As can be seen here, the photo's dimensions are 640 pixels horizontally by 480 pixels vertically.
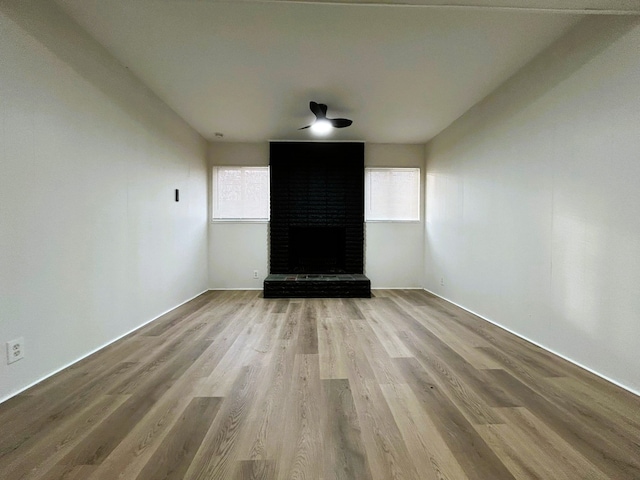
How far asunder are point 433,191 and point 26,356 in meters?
5.08

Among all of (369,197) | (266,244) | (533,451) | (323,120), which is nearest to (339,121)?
(323,120)

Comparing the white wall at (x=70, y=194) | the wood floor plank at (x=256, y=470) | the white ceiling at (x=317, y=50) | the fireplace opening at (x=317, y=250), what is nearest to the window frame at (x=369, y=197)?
the fireplace opening at (x=317, y=250)

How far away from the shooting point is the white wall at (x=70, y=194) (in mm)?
1757

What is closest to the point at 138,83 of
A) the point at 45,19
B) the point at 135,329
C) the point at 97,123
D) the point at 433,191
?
the point at 97,123

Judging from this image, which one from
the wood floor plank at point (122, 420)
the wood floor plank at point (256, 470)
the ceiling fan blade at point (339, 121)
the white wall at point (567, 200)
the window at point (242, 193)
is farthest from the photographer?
the window at point (242, 193)

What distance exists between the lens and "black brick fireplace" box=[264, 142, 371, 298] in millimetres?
5113

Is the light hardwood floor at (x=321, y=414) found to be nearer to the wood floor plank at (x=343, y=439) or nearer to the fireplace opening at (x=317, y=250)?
the wood floor plank at (x=343, y=439)

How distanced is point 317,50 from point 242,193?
314cm

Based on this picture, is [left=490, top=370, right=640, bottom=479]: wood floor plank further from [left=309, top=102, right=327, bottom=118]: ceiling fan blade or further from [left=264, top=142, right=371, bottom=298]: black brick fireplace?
[left=264, top=142, right=371, bottom=298]: black brick fireplace

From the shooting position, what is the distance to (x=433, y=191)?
4.90m

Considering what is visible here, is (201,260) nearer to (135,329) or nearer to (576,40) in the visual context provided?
(135,329)

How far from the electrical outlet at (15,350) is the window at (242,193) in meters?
3.58

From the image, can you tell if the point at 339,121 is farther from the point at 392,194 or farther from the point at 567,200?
the point at 567,200

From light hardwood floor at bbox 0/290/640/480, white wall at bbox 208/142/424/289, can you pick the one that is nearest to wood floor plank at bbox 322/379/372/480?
light hardwood floor at bbox 0/290/640/480
